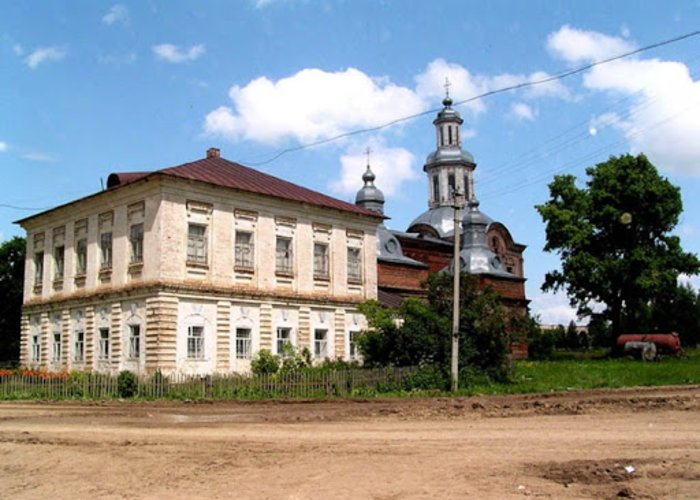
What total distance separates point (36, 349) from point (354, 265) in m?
15.5

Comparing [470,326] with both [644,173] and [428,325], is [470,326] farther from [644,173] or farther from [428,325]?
[644,173]

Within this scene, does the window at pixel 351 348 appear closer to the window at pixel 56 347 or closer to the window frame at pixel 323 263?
the window frame at pixel 323 263

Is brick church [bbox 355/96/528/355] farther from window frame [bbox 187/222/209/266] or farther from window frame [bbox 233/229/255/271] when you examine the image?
window frame [bbox 187/222/209/266]

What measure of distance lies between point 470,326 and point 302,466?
16196 millimetres

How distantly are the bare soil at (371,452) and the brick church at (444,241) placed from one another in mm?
18409

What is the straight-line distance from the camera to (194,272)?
29000 mm

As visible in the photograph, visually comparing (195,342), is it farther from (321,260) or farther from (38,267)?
(38,267)

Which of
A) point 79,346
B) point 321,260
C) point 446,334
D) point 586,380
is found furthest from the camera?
point 321,260

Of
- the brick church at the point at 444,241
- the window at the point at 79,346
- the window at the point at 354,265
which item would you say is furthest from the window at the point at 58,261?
the brick church at the point at 444,241

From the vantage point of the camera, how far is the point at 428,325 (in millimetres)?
25656

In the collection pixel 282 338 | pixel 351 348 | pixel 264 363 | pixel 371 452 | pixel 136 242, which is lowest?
pixel 371 452

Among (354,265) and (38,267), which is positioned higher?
(38,267)

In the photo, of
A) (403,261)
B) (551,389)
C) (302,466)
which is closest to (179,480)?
(302,466)

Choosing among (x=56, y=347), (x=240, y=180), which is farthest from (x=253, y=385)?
(x=56, y=347)
